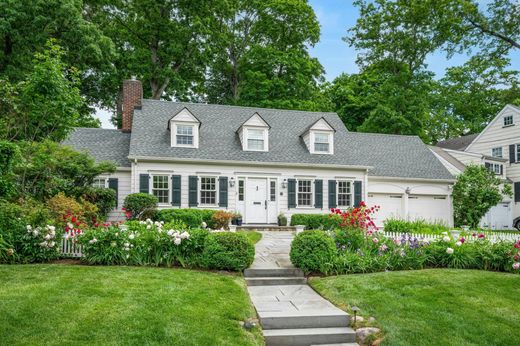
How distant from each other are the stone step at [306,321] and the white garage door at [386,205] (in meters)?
14.9

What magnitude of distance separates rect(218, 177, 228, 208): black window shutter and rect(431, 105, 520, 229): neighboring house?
1462 cm

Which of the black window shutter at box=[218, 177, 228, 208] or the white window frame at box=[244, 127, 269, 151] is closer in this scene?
the black window shutter at box=[218, 177, 228, 208]

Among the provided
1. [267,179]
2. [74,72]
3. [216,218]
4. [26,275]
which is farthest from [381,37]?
[26,275]

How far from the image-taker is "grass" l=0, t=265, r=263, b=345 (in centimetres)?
474

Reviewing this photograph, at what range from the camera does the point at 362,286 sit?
23.0 feet

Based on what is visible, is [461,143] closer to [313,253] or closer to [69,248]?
[313,253]

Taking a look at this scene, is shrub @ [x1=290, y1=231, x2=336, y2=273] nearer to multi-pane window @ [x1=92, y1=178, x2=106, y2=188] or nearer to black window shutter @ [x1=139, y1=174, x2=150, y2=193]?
black window shutter @ [x1=139, y1=174, x2=150, y2=193]

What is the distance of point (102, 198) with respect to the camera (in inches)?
598

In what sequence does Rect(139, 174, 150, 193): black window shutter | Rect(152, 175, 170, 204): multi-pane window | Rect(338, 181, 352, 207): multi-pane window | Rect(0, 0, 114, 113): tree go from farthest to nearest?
Rect(338, 181, 352, 207): multi-pane window < Rect(0, 0, 114, 113): tree < Rect(152, 175, 170, 204): multi-pane window < Rect(139, 174, 150, 193): black window shutter

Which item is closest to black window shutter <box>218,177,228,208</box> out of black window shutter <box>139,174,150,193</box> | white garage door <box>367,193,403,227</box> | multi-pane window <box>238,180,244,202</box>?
multi-pane window <box>238,180,244,202</box>

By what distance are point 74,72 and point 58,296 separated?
826 cm

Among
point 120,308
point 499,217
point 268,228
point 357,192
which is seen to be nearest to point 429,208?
point 357,192

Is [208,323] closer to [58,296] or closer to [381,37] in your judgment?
[58,296]

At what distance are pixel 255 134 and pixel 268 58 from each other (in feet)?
36.4
